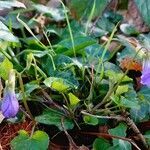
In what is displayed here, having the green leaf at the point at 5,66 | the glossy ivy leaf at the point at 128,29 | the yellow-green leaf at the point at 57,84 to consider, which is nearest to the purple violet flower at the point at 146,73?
the yellow-green leaf at the point at 57,84

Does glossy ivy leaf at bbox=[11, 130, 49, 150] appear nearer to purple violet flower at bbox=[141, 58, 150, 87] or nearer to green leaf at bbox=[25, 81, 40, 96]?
green leaf at bbox=[25, 81, 40, 96]

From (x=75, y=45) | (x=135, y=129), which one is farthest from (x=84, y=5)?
(x=135, y=129)

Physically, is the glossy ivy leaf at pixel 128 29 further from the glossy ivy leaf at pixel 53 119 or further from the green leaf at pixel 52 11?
the glossy ivy leaf at pixel 53 119

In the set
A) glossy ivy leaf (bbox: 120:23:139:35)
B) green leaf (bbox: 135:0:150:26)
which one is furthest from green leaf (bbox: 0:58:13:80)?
glossy ivy leaf (bbox: 120:23:139:35)

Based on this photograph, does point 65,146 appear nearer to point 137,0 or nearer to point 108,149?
point 108,149

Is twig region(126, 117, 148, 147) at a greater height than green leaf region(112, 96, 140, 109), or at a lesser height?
lesser
